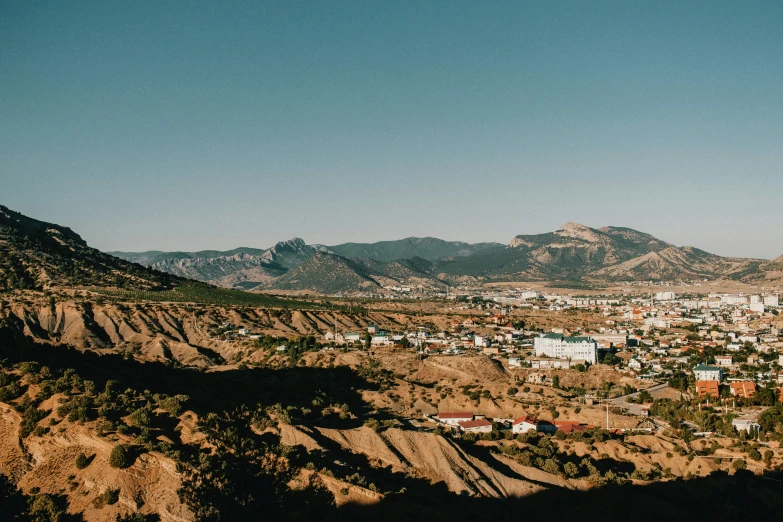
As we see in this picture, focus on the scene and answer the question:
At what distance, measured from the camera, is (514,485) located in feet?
118

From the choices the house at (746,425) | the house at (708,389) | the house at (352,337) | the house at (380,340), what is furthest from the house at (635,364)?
the house at (352,337)

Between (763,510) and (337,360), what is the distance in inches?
1857

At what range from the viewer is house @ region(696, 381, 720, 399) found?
2601 inches

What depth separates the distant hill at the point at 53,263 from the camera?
10806cm

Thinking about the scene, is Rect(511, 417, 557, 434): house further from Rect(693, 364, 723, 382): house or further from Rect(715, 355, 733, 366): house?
Rect(715, 355, 733, 366): house

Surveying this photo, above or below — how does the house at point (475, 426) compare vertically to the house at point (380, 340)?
below

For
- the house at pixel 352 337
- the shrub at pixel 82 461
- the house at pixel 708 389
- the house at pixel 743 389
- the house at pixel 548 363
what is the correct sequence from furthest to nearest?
1. the house at pixel 352 337
2. the house at pixel 548 363
3. the house at pixel 708 389
4. the house at pixel 743 389
5. the shrub at pixel 82 461

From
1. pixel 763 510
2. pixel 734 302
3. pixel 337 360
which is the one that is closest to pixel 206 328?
pixel 337 360

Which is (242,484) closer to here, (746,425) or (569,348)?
(746,425)

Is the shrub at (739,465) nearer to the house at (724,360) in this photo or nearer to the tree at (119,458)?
the tree at (119,458)

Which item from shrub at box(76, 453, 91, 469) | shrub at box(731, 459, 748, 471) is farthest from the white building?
shrub at box(76, 453, 91, 469)

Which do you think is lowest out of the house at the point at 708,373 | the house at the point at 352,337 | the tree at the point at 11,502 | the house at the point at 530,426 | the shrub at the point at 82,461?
the house at the point at 530,426

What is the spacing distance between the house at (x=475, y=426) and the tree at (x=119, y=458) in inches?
1155

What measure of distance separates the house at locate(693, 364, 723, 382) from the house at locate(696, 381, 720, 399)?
5.53 meters
